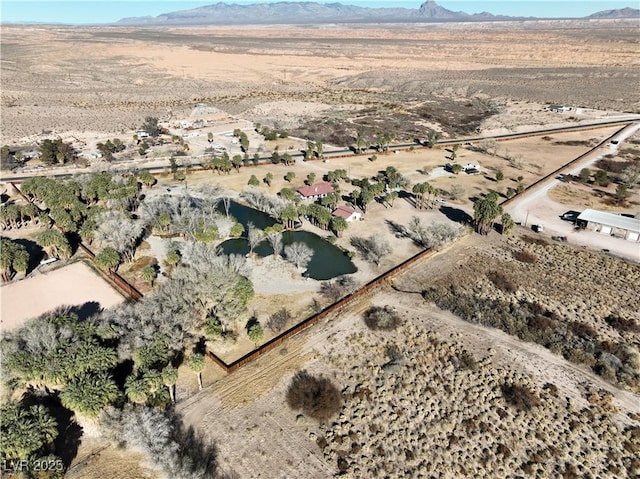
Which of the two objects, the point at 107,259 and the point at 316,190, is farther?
the point at 316,190

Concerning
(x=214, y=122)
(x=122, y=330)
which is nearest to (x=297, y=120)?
(x=214, y=122)

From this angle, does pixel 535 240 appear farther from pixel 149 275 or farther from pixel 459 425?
pixel 149 275

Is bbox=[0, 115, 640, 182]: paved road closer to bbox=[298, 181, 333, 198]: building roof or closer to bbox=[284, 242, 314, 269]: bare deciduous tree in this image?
bbox=[298, 181, 333, 198]: building roof

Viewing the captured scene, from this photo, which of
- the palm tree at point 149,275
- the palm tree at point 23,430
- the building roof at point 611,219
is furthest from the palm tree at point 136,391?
the building roof at point 611,219

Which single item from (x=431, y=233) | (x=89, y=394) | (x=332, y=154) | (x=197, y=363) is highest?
(x=89, y=394)

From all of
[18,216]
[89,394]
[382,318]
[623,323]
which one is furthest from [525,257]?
[18,216]

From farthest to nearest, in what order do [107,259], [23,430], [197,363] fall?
[107,259] → [197,363] → [23,430]

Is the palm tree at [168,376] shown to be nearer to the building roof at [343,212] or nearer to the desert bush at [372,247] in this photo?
the desert bush at [372,247]
